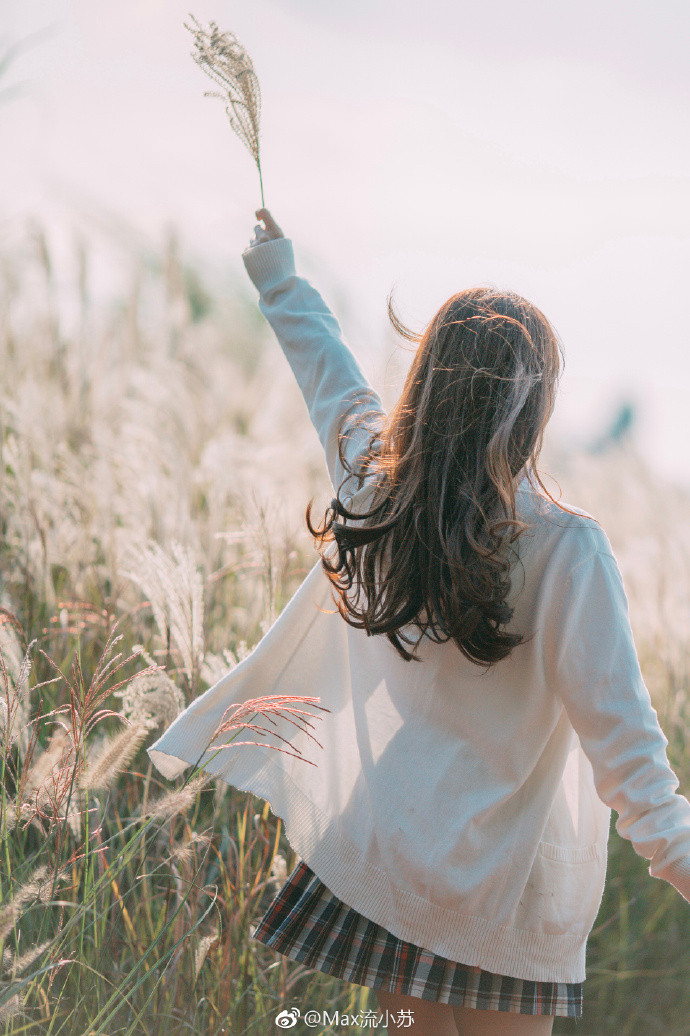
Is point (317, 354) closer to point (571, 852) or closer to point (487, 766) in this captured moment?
point (487, 766)

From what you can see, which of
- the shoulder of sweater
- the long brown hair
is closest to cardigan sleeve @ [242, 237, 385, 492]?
the long brown hair

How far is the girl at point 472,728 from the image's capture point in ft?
3.61

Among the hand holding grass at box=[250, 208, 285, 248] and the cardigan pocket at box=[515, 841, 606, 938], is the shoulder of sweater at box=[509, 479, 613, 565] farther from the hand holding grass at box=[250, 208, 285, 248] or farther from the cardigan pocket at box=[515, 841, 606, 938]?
the hand holding grass at box=[250, 208, 285, 248]

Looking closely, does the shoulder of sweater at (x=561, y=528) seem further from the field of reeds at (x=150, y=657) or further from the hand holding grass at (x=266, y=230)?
the hand holding grass at (x=266, y=230)

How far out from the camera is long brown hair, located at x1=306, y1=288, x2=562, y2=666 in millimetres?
1117

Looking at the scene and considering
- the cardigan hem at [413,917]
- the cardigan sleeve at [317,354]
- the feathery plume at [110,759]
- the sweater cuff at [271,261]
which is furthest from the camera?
the sweater cuff at [271,261]

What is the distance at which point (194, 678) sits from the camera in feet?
5.04

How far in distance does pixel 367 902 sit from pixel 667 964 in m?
1.44

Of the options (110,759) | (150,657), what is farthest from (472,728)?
(150,657)

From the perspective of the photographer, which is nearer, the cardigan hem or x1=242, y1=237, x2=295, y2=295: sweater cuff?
the cardigan hem

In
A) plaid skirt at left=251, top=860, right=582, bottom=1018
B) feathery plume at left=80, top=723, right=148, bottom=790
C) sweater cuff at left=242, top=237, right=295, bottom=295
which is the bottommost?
plaid skirt at left=251, top=860, right=582, bottom=1018

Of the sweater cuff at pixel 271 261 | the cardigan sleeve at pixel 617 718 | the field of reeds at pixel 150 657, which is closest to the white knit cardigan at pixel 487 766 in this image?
the cardigan sleeve at pixel 617 718

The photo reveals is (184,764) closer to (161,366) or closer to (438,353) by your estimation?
(438,353)

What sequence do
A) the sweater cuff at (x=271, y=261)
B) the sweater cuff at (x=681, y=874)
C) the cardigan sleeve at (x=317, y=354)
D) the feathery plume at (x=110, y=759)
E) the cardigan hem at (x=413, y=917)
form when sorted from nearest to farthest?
the sweater cuff at (x=681, y=874) → the cardigan hem at (x=413, y=917) → the feathery plume at (x=110, y=759) → the cardigan sleeve at (x=317, y=354) → the sweater cuff at (x=271, y=261)
